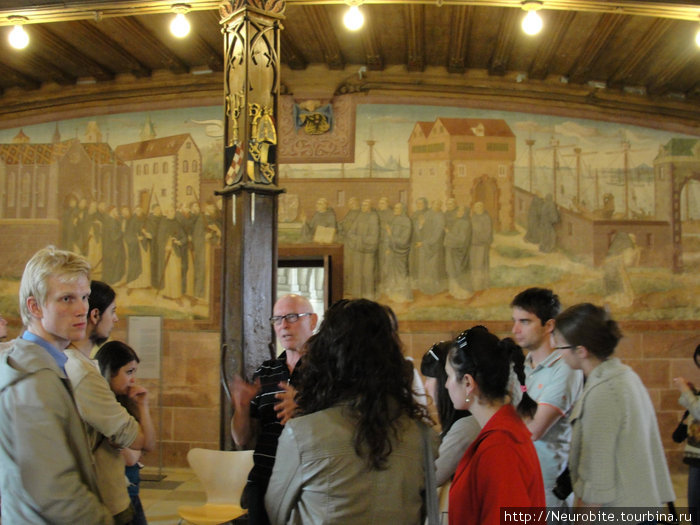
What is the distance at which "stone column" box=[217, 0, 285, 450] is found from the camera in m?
4.71

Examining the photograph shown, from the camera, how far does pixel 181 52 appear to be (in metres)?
9.04

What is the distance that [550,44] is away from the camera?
831 centimetres

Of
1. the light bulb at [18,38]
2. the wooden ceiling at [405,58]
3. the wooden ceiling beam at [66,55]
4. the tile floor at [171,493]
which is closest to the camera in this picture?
the light bulb at [18,38]

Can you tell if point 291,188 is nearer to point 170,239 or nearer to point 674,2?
point 170,239

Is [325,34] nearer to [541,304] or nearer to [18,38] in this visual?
[18,38]

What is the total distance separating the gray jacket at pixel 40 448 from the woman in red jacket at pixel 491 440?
3.72 ft

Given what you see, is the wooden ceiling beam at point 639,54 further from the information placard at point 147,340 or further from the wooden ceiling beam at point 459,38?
the information placard at point 147,340

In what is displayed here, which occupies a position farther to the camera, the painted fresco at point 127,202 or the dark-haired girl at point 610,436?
the painted fresco at point 127,202

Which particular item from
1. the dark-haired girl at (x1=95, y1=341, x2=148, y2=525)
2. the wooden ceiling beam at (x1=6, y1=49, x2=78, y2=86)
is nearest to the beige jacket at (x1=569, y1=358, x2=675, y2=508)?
the dark-haired girl at (x1=95, y1=341, x2=148, y2=525)

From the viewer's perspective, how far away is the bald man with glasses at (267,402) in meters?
2.88

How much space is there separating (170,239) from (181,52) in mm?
2392

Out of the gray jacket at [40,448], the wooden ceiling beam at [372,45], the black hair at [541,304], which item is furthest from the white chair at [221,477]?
the wooden ceiling beam at [372,45]

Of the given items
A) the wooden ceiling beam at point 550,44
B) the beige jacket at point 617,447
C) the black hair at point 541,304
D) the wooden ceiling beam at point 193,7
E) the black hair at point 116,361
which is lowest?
the beige jacket at point 617,447

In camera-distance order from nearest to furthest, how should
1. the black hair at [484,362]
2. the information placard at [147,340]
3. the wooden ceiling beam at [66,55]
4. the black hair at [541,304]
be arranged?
1. the black hair at [484,362]
2. the black hair at [541,304]
3. the wooden ceiling beam at [66,55]
4. the information placard at [147,340]
